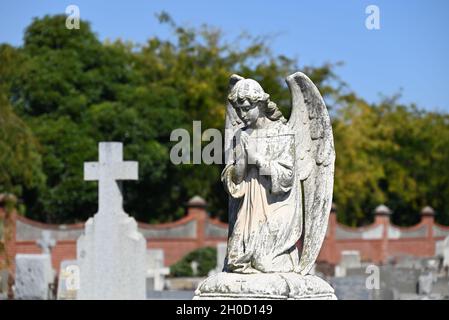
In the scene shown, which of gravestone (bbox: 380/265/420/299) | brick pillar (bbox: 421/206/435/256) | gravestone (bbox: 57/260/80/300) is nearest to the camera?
gravestone (bbox: 57/260/80/300)

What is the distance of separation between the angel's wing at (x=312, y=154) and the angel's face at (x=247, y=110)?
0.41 metres

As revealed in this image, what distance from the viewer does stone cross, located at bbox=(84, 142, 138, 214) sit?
18.2 meters

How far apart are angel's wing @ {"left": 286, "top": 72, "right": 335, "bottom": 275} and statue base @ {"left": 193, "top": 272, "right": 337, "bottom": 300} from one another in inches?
15.8

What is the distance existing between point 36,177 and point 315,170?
2254 centimetres

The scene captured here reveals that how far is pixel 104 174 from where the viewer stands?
1828 centimetres

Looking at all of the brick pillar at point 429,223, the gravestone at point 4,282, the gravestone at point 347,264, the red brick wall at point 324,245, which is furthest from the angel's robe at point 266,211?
the brick pillar at point 429,223

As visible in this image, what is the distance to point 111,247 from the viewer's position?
59.3 feet

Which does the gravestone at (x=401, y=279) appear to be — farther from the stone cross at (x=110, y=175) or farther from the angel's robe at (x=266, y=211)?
the angel's robe at (x=266, y=211)

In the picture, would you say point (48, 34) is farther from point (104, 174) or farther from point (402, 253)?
point (104, 174)

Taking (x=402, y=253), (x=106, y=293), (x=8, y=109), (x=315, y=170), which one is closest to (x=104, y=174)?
(x=106, y=293)

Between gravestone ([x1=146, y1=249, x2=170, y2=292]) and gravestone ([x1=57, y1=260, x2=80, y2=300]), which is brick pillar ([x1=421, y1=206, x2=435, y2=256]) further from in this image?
gravestone ([x1=57, y1=260, x2=80, y2=300])

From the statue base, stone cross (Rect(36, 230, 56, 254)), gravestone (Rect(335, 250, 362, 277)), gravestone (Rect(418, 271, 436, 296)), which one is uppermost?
stone cross (Rect(36, 230, 56, 254))

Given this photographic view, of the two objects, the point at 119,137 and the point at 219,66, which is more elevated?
the point at 219,66

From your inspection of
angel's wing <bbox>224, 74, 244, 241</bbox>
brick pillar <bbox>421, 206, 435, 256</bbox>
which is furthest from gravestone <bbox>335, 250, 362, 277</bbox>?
angel's wing <bbox>224, 74, 244, 241</bbox>
